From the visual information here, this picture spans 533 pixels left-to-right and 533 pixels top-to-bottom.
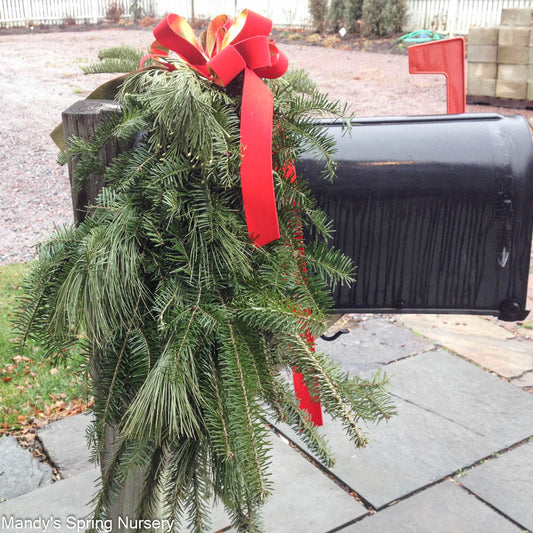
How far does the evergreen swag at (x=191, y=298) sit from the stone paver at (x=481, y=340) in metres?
2.24

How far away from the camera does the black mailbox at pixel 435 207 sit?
141 centimetres

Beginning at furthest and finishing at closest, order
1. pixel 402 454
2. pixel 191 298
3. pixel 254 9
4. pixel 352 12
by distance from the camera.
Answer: pixel 254 9 < pixel 352 12 < pixel 402 454 < pixel 191 298

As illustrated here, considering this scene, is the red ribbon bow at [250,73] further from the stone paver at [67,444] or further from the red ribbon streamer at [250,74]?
the stone paver at [67,444]

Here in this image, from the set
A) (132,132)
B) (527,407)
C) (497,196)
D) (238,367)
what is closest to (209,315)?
(238,367)

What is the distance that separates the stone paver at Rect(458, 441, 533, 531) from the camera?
225 cm

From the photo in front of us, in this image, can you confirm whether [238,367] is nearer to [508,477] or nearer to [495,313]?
[495,313]

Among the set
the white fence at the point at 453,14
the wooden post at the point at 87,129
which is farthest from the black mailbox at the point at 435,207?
the white fence at the point at 453,14

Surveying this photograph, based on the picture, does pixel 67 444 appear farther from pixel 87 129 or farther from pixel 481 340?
pixel 481 340

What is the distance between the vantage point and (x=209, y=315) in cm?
111

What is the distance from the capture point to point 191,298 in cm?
114

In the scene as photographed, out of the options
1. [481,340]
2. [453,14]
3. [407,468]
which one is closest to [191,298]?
[407,468]

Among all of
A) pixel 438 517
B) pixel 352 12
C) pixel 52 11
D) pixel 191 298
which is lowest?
pixel 438 517

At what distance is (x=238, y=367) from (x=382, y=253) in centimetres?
53

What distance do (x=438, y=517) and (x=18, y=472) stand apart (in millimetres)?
1546
